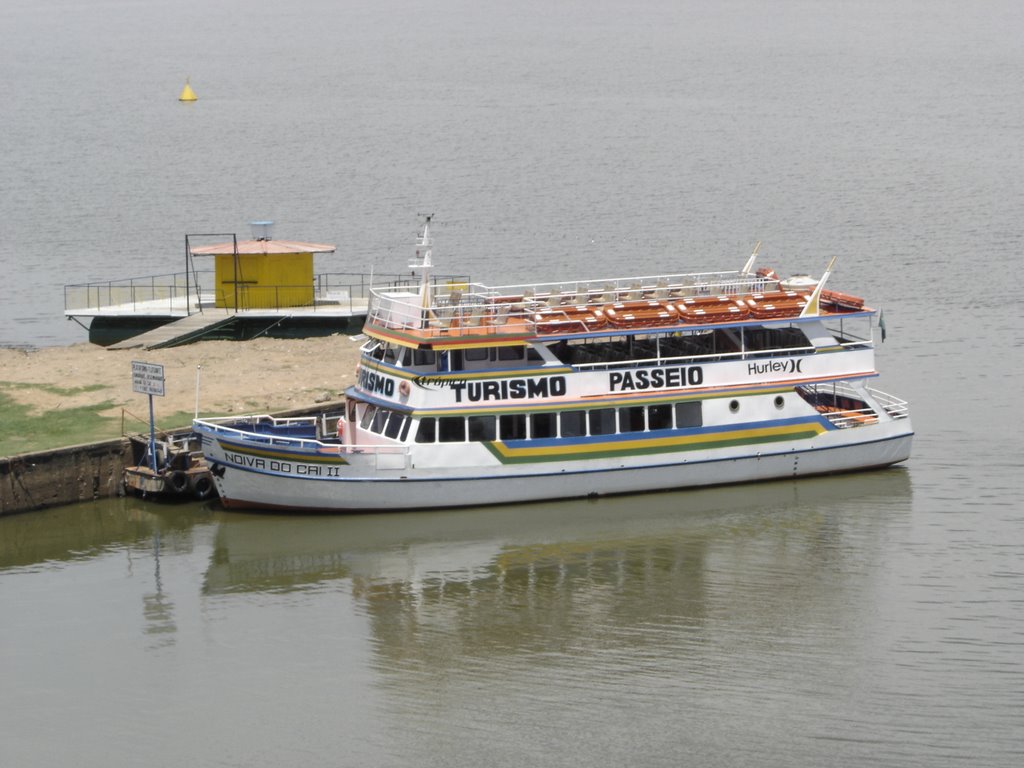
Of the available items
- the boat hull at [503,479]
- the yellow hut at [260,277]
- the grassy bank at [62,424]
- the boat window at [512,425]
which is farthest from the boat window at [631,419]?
the yellow hut at [260,277]

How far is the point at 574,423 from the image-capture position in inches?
1483

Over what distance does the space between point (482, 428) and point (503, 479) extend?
50.3 inches

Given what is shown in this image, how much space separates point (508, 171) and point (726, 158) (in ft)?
44.7

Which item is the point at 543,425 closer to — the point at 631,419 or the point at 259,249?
the point at 631,419

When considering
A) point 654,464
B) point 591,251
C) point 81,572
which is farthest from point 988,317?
point 81,572

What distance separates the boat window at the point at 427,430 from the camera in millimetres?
36656

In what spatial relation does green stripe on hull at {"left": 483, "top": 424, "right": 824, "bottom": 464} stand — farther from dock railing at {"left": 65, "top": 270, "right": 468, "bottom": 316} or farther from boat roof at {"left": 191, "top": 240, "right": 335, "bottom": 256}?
boat roof at {"left": 191, "top": 240, "right": 335, "bottom": 256}

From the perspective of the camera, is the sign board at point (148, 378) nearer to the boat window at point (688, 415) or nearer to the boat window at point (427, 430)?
the boat window at point (427, 430)

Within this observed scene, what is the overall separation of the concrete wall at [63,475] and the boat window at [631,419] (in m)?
11.7

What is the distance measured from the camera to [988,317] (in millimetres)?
59125

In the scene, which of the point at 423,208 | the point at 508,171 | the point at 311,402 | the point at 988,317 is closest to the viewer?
the point at 311,402

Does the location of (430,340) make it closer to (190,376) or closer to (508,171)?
(190,376)

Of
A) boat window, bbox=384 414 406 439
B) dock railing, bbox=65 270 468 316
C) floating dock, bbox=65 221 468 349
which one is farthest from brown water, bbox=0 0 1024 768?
floating dock, bbox=65 221 468 349

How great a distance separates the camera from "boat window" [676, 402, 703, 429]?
126ft
